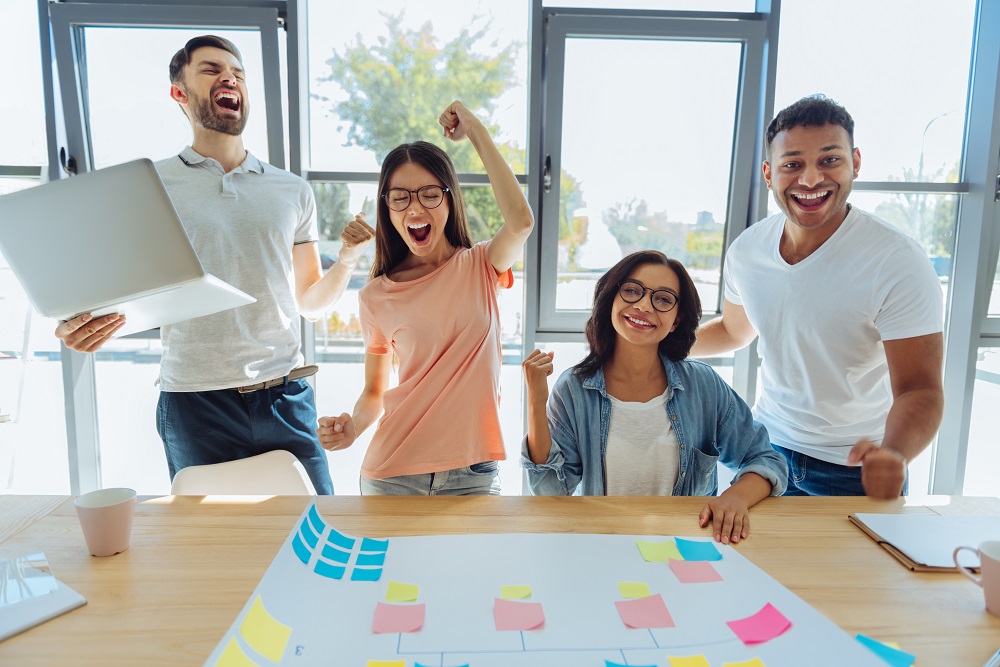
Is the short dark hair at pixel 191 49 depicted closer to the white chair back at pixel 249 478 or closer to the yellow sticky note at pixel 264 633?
the white chair back at pixel 249 478

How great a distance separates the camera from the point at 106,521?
3.30ft

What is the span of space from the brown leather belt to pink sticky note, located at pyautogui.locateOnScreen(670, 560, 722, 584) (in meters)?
1.28

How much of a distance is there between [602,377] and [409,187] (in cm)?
67

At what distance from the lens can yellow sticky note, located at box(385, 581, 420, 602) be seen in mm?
887

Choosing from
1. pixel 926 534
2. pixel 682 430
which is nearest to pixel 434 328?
pixel 682 430

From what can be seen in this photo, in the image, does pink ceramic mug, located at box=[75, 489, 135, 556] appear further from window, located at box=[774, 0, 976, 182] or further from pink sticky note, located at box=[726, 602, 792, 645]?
window, located at box=[774, 0, 976, 182]

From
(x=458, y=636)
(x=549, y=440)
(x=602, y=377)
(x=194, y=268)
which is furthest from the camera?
(x=602, y=377)

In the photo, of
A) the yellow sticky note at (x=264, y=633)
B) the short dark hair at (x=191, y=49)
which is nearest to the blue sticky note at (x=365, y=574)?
the yellow sticky note at (x=264, y=633)

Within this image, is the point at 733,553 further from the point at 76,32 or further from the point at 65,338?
the point at 76,32

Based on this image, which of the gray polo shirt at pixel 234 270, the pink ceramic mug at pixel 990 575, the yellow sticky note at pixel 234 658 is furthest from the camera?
the gray polo shirt at pixel 234 270

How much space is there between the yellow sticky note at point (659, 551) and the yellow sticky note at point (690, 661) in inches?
9.0

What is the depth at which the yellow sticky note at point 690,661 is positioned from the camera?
0.76 meters

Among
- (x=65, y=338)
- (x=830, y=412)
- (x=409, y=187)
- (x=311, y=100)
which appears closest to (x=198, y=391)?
(x=65, y=338)

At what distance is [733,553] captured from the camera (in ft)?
3.37
